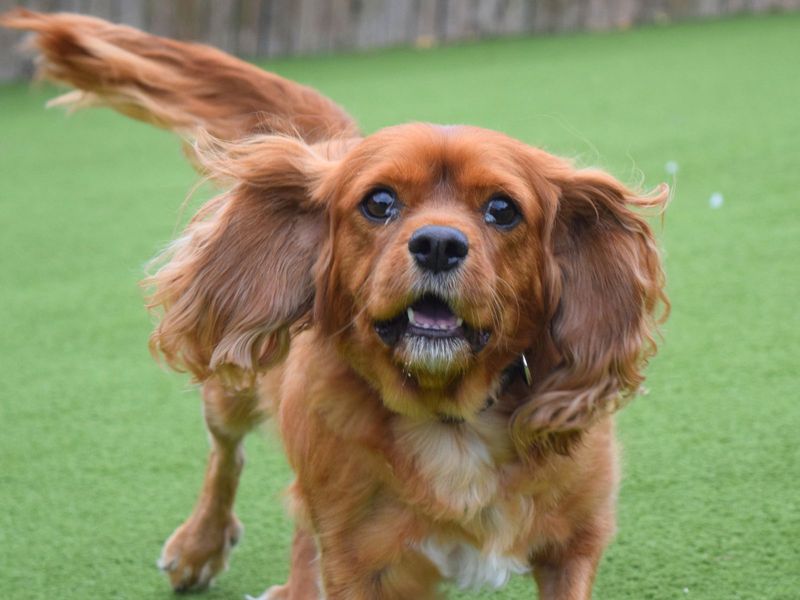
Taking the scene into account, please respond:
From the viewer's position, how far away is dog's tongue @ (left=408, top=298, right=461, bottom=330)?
2.20 meters

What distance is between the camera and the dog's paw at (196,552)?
3.05 metres

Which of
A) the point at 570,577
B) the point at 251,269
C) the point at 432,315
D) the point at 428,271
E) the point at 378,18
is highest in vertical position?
the point at 428,271

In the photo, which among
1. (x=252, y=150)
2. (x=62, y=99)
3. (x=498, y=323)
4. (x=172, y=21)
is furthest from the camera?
(x=172, y=21)

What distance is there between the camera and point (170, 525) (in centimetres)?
334

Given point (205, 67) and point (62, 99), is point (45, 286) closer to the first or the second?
point (62, 99)

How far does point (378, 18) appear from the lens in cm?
1096

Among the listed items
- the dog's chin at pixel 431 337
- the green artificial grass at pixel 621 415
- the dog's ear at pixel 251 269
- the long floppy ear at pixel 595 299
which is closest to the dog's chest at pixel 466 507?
the long floppy ear at pixel 595 299

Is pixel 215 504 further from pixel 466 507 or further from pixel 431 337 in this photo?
pixel 431 337

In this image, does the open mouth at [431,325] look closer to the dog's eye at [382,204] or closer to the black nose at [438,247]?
the black nose at [438,247]

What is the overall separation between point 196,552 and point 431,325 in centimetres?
113

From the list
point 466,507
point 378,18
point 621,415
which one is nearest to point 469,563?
point 466,507

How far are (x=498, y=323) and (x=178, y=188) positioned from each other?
4.76 m

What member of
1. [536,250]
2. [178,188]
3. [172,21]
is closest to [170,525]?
[536,250]

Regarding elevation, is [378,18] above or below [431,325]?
below
